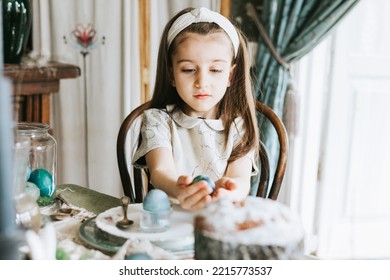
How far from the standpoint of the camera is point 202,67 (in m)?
0.91

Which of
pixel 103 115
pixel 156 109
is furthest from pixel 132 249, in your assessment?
pixel 103 115

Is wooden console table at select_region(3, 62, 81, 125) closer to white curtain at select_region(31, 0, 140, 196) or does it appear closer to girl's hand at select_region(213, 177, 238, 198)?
white curtain at select_region(31, 0, 140, 196)

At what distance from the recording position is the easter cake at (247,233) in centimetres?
52

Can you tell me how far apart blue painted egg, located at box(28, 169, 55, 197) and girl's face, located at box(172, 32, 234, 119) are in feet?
0.99

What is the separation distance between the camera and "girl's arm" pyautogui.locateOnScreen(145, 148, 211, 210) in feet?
2.18

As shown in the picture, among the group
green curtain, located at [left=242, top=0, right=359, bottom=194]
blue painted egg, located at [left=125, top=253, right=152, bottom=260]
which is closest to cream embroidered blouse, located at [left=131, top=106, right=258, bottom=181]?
blue painted egg, located at [left=125, top=253, right=152, bottom=260]

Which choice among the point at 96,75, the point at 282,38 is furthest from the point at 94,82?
the point at 282,38

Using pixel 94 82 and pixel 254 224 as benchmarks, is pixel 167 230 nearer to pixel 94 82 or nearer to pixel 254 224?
pixel 254 224

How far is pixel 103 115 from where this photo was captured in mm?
1889

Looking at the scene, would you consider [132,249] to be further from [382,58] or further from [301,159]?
[382,58]

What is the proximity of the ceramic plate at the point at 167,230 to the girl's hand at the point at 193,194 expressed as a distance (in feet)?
0.06
